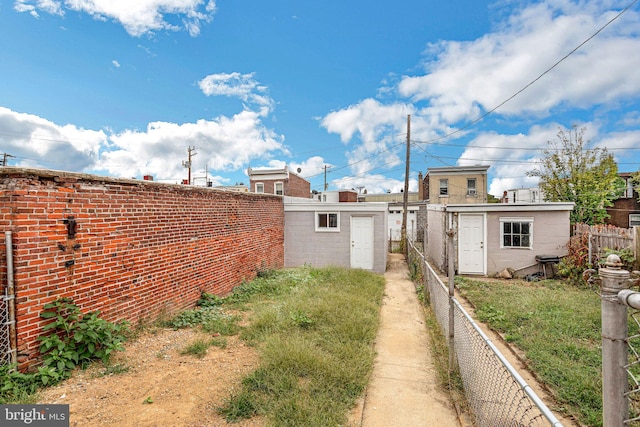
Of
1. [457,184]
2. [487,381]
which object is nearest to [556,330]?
[487,381]

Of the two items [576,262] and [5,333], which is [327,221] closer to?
[576,262]

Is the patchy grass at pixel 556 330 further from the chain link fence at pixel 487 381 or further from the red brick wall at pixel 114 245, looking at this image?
the red brick wall at pixel 114 245

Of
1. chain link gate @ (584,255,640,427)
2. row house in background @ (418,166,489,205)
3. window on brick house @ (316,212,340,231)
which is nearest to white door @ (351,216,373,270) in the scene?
window on brick house @ (316,212,340,231)

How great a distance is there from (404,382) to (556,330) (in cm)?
346

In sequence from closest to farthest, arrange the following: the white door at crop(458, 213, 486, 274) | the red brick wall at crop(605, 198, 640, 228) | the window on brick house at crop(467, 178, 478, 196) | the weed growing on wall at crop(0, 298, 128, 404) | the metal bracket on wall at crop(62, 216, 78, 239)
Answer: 1. the weed growing on wall at crop(0, 298, 128, 404)
2. the metal bracket on wall at crop(62, 216, 78, 239)
3. the white door at crop(458, 213, 486, 274)
4. the red brick wall at crop(605, 198, 640, 228)
5. the window on brick house at crop(467, 178, 478, 196)

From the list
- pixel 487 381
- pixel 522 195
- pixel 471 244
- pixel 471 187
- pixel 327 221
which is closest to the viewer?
pixel 487 381

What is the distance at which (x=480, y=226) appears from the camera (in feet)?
35.8

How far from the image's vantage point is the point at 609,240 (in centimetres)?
855

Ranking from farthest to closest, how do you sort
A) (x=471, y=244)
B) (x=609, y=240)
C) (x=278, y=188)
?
(x=278, y=188)
(x=471, y=244)
(x=609, y=240)

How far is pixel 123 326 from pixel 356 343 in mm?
3891

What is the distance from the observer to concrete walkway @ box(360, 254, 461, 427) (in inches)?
128

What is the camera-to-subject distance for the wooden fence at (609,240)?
7750 millimetres

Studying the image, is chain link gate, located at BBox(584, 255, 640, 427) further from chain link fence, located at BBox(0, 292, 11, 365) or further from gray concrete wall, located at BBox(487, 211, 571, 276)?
gray concrete wall, located at BBox(487, 211, 571, 276)

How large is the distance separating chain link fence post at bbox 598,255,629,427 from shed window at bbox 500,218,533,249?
10.8 meters
